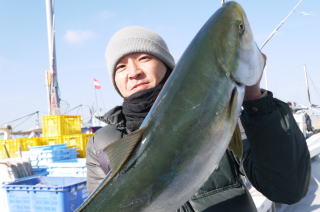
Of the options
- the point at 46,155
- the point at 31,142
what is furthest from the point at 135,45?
the point at 31,142

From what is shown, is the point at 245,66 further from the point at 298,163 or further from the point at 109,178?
the point at 109,178

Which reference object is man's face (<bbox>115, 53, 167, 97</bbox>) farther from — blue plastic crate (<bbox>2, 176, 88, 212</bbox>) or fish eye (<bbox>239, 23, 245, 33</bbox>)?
blue plastic crate (<bbox>2, 176, 88, 212</bbox>)

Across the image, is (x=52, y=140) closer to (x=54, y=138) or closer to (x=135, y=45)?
(x=54, y=138)

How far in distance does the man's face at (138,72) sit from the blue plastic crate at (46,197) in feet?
8.01

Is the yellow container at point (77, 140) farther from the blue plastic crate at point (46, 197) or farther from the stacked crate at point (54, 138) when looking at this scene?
the blue plastic crate at point (46, 197)

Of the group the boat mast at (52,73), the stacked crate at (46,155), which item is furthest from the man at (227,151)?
the boat mast at (52,73)

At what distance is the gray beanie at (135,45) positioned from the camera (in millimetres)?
2232

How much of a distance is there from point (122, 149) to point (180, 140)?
273mm

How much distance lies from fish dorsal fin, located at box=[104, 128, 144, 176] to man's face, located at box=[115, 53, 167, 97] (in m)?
0.74

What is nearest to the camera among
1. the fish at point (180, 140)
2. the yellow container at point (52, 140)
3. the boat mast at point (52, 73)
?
the fish at point (180, 140)

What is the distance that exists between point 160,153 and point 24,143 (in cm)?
1014

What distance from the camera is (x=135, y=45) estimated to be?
2221 millimetres

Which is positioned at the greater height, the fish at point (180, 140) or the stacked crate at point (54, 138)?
the stacked crate at point (54, 138)

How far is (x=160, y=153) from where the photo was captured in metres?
1.43
